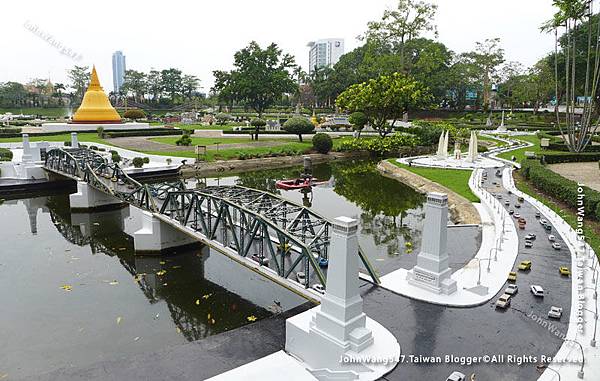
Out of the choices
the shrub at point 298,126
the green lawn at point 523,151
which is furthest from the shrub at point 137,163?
the green lawn at point 523,151

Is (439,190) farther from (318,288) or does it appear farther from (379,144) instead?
(379,144)

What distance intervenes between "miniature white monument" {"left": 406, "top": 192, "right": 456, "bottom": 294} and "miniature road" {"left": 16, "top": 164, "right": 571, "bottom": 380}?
79 centimetres

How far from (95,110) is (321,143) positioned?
1214 inches

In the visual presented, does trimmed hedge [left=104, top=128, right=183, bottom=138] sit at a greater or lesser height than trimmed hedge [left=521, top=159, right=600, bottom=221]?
greater

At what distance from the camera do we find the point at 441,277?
11133 mm

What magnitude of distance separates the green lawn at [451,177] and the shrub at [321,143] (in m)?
9.83

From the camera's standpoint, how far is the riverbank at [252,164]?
3428 centimetres

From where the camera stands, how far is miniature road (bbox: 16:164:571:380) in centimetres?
819

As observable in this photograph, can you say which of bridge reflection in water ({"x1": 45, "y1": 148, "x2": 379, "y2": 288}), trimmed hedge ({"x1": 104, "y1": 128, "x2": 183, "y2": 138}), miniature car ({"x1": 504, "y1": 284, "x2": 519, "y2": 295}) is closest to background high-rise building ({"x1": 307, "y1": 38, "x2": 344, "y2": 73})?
trimmed hedge ({"x1": 104, "y1": 128, "x2": 183, "y2": 138})

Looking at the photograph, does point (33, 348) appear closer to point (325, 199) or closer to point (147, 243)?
point (147, 243)

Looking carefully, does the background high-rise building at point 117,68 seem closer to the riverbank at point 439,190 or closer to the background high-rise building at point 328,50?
the background high-rise building at point 328,50

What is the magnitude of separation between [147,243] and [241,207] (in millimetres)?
6171

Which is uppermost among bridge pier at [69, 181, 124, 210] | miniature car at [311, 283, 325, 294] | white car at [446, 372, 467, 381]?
bridge pier at [69, 181, 124, 210]

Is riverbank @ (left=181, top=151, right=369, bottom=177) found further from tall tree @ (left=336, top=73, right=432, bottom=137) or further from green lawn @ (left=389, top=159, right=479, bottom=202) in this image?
green lawn @ (left=389, top=159, right=479, bottom=202)
